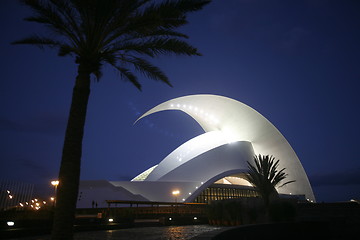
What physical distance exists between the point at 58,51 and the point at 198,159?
24.8 m

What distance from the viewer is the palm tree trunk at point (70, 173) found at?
5.74m

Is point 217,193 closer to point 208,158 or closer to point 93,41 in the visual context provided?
point 208,158

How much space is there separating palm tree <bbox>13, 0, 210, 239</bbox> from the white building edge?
19321 millimetres

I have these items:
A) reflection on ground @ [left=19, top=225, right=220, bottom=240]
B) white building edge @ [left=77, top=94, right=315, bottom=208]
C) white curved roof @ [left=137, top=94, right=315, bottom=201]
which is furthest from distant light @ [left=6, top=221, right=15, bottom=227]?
white curved roof @ [left=137, top=94, right=315, bottom=201]

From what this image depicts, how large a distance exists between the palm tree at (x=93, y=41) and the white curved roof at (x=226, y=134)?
23.8 metres

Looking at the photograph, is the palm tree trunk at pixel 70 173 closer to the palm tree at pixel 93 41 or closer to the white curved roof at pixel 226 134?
the palm tree at pixel 93 41

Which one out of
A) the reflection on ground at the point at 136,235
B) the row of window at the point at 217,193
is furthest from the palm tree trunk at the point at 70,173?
the row of window at the point at 217,193

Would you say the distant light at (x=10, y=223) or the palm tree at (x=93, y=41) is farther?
the distant light at (x=10, y=223)

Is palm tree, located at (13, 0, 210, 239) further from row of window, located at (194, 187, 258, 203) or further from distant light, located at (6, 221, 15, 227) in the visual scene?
row of window, located at (194, 187, 258, 203)

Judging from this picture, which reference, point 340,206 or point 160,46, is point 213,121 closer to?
point 340,206

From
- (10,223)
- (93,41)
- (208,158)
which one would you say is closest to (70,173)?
(93,41)

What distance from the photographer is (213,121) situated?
38188 mm

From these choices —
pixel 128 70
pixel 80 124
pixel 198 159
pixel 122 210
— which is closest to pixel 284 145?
pixel 198 159

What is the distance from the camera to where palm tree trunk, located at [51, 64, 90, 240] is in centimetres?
574
